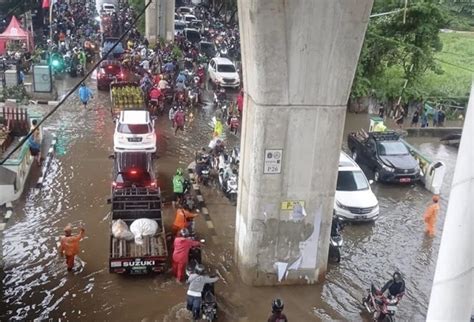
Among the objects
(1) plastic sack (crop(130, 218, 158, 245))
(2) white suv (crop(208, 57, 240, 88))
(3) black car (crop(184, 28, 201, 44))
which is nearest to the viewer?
(1) plastic sack (crop(130, 218, 158, 245))

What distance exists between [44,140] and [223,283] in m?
11.8

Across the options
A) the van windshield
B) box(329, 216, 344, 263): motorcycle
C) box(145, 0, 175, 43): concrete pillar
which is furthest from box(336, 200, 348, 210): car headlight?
box(145, 0, 175, 43): concrete pillar

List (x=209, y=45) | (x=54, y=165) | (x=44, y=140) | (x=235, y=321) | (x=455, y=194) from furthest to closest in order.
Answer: (x=209, y=45) → (x=44, y=140) → (x=54, y=165) → (x=235, y=321) → (x=455, y=194)

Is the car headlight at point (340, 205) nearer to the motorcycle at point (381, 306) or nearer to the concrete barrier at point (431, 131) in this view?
the motorcycle at point (381, 306)

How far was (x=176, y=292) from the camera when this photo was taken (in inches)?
516

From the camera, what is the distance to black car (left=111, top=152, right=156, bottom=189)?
1689 centimetres

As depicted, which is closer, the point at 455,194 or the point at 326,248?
the point at 455,194

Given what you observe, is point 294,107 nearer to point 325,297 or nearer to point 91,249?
point 325,297

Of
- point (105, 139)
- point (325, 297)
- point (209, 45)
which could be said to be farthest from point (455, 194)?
point (209, 45)

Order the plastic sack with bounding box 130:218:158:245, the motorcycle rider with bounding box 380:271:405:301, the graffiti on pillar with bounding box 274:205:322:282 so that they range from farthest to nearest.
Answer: the plastic sack with bounding box 130:218:158:245, the graffiti on pillar with bounding box 274:205:322:282, the motorcycle rider with bounding box 380:271:405:301

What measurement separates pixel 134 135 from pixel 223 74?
1259cm

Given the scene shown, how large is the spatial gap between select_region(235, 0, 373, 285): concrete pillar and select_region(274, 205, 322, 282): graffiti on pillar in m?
0.02

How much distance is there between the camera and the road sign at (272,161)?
12805 mm

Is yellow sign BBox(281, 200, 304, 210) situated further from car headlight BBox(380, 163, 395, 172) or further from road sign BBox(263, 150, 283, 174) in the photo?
car headlight BBox(380, 163, 395, 172)
